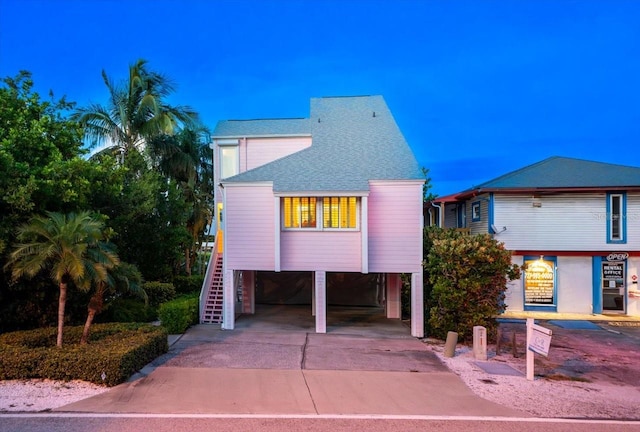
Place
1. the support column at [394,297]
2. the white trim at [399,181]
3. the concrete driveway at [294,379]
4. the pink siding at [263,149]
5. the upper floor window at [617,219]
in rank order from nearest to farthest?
1. the concrete driveway at [294,379]
2. the white trim at [399,181]
3. the support column at [394,297]
4. the upper floor window at [617,219]
5. the pink siding at [263,149]

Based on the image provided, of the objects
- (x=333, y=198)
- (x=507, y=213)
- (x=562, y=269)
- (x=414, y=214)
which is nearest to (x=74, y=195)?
(x=333, y=198)

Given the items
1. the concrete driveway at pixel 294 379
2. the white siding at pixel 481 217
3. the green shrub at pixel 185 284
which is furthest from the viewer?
the green shrub at pixel 185 284

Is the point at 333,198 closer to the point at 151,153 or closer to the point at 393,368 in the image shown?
the point at 393,368

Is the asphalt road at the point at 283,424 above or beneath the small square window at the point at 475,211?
beneath

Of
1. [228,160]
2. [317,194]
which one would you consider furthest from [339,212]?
[228,160]

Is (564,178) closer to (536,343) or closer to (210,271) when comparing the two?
(536,343)

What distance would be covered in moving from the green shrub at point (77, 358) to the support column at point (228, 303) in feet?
12.3

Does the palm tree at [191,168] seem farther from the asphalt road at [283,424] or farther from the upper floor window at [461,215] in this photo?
the upper floor window at [461,215]

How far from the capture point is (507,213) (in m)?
15.6

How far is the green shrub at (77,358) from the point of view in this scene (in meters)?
7.22

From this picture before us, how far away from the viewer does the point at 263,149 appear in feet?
51.3

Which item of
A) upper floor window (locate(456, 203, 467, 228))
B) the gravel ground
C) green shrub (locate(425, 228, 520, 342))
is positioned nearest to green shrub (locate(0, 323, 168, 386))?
the gravel ground

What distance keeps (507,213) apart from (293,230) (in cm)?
1022

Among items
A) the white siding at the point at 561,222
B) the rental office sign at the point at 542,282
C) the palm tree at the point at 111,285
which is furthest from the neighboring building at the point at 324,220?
the rental office sign at the point at 542,282
